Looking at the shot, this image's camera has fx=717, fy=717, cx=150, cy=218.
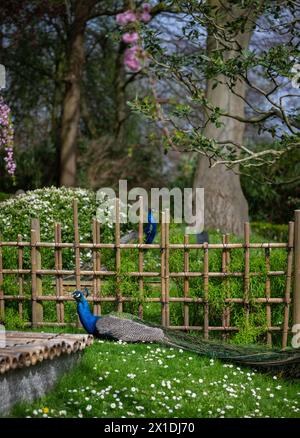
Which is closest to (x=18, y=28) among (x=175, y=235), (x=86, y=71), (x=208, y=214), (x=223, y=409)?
(x=86, y=71)

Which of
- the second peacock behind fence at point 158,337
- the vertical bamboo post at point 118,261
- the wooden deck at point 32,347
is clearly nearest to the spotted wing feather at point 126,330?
the second peacock behind fence at point 158,337

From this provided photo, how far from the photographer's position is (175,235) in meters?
6.70

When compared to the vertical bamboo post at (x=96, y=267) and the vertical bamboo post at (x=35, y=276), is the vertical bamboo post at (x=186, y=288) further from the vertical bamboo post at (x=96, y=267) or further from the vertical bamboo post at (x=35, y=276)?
the vertical bamboo post at (x=35, y=276)

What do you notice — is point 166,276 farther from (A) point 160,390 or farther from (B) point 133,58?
(B) point 133,58

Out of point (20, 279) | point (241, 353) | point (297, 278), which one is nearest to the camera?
point (241, 353)

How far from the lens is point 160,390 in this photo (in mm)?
4703

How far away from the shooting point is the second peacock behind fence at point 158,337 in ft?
17.7

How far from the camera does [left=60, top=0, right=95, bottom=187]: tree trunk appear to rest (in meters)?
13.8

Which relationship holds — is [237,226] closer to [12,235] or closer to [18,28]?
[12,235]

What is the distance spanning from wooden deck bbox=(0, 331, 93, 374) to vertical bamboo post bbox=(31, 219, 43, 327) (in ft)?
4.75

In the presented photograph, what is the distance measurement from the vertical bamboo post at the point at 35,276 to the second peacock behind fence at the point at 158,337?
0.62 meters

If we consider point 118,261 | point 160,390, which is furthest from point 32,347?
point 118,261

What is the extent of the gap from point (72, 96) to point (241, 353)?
938cm

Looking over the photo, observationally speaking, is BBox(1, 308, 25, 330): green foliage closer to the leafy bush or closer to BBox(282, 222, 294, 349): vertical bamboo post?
BBox(282, 222, 294, 349): vertical bamboo post
